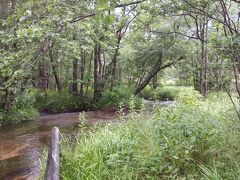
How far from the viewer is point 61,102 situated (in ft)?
46.2

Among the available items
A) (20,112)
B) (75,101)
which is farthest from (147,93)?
(20,112)

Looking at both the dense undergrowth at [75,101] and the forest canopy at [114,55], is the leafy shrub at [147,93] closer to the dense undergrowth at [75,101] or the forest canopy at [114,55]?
the forest canopy at [114,55]

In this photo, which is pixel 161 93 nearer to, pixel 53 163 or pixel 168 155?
pixel 168 155

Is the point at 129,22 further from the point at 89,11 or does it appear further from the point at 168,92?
the point at 89,11

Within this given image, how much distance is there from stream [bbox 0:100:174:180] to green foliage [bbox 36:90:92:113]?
1660mm

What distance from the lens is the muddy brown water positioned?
18.2ft

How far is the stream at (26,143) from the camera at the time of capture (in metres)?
5.54

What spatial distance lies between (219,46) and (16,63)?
258cm

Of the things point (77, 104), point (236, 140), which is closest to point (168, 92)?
point (77, 104)

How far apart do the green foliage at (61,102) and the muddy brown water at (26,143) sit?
1.66 metres

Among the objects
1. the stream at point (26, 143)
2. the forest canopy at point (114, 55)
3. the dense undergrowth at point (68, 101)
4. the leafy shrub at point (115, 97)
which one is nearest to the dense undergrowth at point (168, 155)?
the stream at point (26, 143)

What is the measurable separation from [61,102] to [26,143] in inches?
258

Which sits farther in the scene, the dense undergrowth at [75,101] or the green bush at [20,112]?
the dense undergrowth at [75,101]

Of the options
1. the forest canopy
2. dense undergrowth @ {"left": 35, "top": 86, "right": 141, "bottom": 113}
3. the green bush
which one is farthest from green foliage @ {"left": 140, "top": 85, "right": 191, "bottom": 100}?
the green bush
